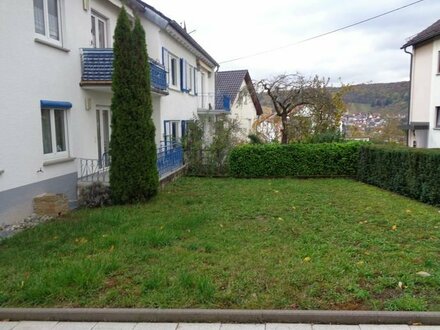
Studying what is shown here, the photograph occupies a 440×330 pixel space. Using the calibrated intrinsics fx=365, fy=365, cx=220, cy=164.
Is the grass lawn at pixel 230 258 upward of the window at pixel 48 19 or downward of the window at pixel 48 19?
downward

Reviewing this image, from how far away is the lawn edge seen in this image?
333cm

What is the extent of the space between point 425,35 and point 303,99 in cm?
848

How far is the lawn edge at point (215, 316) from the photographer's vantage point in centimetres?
333

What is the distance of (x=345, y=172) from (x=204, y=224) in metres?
9.45

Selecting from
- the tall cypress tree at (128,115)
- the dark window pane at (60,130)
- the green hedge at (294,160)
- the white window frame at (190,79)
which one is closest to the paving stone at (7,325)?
the tall cypress tree at (128,115)

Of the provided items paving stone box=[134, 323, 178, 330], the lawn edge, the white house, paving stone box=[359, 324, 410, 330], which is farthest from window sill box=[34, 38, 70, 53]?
paving stone box=[359, 324, 410, 330]

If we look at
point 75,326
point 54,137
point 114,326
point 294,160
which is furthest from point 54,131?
point 294,160

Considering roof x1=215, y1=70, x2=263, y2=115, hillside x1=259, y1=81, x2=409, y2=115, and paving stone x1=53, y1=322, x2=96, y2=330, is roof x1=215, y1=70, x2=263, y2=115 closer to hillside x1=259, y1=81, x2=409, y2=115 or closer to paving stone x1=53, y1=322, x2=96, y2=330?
hillside x1=259, y1=81, x2=409, y2=115

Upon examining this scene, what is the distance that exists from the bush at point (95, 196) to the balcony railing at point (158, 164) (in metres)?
0.51

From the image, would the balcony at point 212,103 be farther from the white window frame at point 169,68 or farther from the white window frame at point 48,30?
the white window frame at point 48,30

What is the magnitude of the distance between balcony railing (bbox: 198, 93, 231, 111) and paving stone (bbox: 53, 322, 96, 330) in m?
19.3

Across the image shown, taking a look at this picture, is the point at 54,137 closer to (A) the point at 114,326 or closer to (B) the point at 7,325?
(B) the point at 7,325

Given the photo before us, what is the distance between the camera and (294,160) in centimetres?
1467

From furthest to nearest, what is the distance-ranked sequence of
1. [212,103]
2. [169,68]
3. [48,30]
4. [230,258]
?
[212,103] < [169,68] < [48,30] < [230,258]
